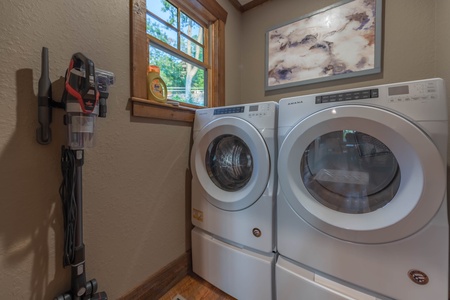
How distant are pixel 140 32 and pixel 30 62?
486 millimetres

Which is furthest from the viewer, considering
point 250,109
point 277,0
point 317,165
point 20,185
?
point 277,0

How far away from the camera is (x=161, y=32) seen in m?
1.18

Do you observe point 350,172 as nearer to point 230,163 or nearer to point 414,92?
point 414,92

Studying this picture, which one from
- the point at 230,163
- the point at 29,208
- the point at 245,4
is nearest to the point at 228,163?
the point at 230,163

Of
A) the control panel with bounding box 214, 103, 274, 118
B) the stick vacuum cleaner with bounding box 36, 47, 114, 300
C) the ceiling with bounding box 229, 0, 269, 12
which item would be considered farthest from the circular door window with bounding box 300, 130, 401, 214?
the ceiling with bounding box 229, 0, 269, 12

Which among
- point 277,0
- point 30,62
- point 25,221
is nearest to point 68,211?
point 25,221

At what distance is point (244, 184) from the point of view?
1.06 meters

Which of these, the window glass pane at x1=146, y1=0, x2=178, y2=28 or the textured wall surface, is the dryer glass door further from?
the window glass pane at x1=146, y1=0, x2=178, y2=28

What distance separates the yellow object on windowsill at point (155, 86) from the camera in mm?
1019

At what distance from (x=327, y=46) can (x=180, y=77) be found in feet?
3.62

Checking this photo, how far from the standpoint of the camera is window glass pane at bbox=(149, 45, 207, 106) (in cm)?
119

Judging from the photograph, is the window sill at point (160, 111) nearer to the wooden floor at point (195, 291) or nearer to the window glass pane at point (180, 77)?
the window glass pane at point (180, 77)

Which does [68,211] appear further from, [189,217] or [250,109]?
[250,109]

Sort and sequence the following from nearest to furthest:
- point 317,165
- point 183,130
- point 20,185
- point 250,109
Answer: point 20,185
point 317,165
point 250,109
point 183,130
